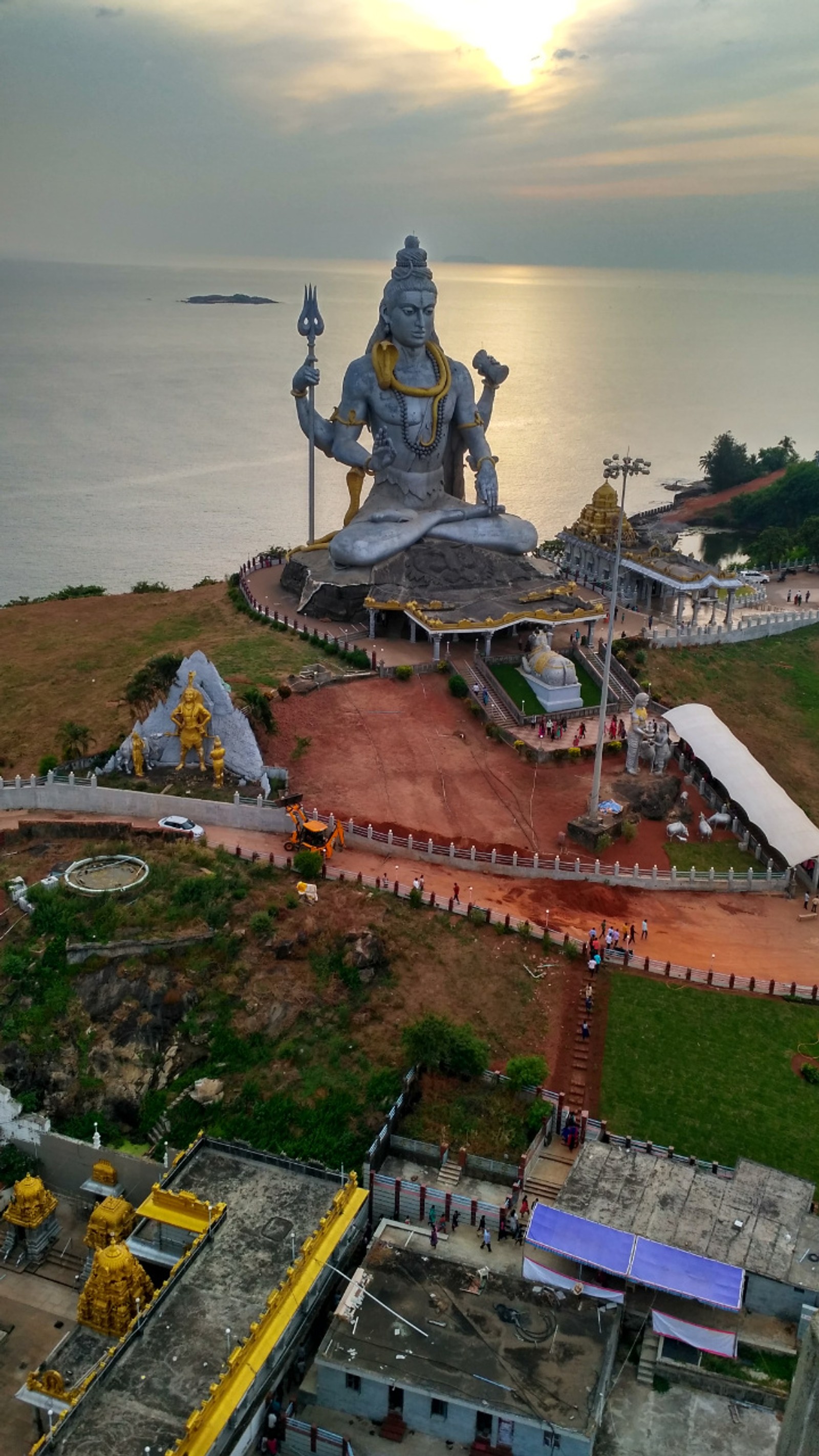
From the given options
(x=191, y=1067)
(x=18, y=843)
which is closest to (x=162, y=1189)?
(x=191, y=1067)

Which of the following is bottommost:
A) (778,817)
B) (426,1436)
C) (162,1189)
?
(426,1436)

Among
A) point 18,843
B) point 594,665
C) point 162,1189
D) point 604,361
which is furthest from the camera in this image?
point 604,361

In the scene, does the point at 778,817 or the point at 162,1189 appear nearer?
the point at 162,1189

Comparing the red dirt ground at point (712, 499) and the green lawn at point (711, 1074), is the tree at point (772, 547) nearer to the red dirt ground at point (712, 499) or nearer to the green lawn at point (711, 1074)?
the red dirt ground at point (712, 499)

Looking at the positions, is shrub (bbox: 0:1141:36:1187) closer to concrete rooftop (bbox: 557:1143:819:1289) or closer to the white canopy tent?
concrete rooftop (bbox: 557:1143:819:1289)

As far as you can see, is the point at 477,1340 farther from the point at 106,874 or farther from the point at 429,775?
the point at 429,775

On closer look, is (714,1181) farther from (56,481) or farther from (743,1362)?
(56,481)

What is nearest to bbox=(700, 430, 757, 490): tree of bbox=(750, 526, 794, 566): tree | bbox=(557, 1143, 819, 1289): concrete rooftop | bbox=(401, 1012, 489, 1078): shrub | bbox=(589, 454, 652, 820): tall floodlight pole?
bbox=(750, 526, 794, 566): tree
